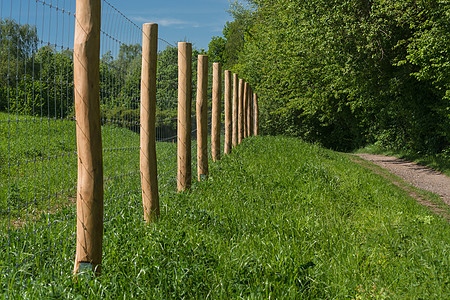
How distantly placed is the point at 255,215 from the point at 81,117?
2923 mm

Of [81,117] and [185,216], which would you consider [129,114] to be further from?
[81,117]

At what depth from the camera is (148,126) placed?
546cm

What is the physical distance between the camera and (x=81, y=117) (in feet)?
12.5

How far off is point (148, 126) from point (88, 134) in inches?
65.3

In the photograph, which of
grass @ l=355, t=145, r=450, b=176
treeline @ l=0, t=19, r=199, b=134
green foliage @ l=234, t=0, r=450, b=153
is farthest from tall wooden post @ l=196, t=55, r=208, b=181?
grass @ l=355, t=145, r=450, b=176

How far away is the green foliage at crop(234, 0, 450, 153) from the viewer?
15.7 meters

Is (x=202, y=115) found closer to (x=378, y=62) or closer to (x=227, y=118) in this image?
(x=227, y=118)

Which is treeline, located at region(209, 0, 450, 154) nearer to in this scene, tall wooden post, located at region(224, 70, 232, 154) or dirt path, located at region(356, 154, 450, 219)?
dirt path, located at region(356, 154, 450, 219)

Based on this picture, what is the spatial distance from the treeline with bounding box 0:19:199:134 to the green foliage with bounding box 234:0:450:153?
10096 millimetres

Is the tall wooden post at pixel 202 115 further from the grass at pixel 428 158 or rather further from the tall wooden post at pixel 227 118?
the grass at pixel 428 158

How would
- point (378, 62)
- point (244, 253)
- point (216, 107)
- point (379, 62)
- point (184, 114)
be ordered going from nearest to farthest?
point (244, 253) → point (184, 114) → point (216, 107) → point (378, 62) → point (379, 62)

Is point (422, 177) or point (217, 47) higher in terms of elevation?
point (217, 47)

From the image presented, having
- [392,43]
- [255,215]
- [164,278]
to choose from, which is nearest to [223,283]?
[164,278]

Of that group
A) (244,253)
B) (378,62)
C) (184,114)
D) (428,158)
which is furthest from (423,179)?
(244,253)
